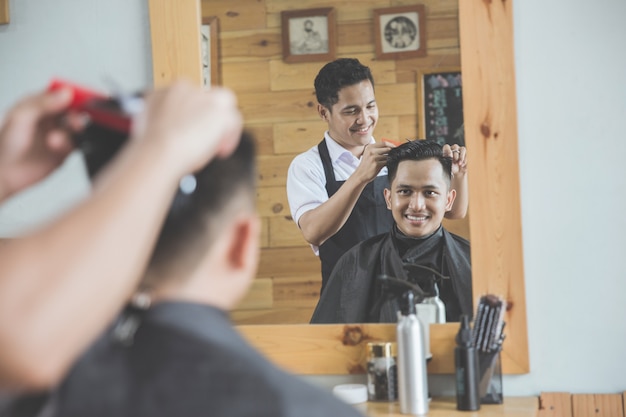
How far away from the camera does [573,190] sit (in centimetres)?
228

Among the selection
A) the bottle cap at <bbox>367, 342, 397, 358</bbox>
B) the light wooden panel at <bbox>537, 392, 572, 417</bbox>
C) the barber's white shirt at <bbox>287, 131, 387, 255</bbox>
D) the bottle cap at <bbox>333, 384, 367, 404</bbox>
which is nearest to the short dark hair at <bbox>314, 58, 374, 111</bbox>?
the barber's white shirt at <bbox>287, 131, 387, 255</bbox>

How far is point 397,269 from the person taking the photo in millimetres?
2354

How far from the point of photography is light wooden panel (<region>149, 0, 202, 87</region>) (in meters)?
2.48

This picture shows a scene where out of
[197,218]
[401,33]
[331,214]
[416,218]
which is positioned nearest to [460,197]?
[416,218]

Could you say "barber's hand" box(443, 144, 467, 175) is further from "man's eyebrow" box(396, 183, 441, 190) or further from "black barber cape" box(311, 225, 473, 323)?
"black barber cape" box(311, 225, 473, 323)

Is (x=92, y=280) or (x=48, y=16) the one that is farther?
(x=48, y=16)

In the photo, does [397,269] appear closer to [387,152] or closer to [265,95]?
[387,152]

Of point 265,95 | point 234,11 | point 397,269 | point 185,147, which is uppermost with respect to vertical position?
point 234,11

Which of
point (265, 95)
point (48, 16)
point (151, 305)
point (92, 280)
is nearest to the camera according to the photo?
point (92, 280)

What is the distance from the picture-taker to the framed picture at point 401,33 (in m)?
2.32

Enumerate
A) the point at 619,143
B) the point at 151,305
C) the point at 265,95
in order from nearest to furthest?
the point at 151,305
the point at 619,143
the point at 265,95

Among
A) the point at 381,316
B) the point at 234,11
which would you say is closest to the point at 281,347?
the point at 381,316

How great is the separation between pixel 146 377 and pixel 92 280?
151 mm

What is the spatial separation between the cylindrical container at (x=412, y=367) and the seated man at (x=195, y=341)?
1.16m
